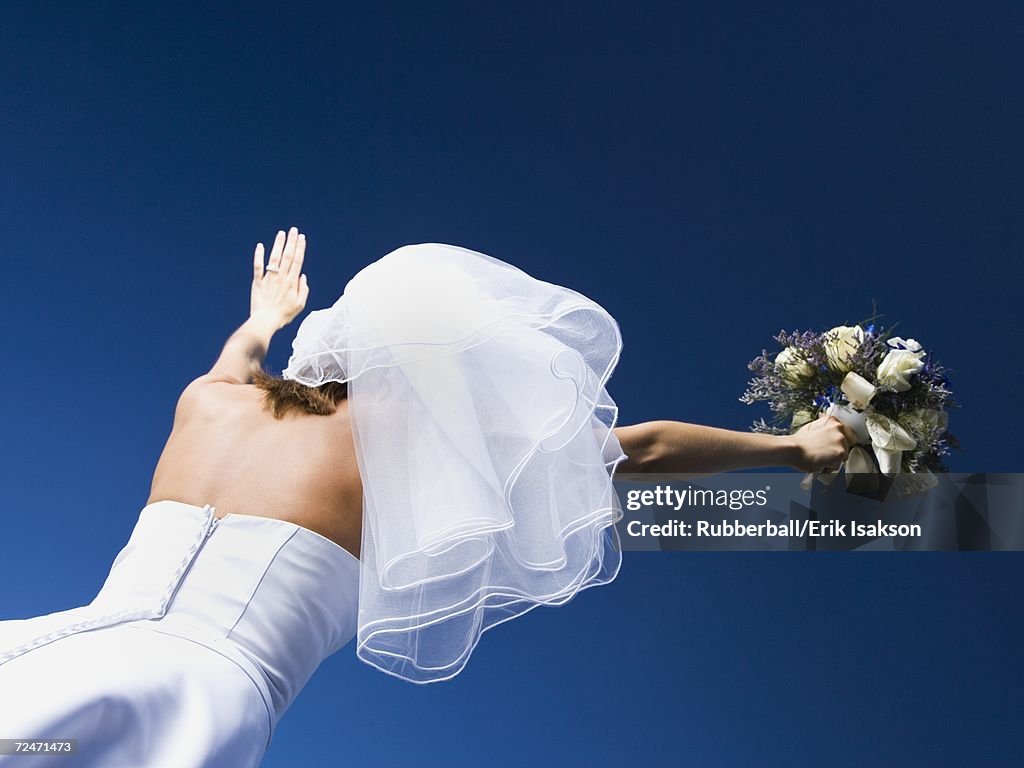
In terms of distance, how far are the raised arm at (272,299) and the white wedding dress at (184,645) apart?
0.56m

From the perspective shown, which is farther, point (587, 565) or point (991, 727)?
point (991, 727)

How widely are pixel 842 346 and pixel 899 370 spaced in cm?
12

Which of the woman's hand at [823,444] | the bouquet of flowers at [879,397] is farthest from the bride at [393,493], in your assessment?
the bouquet of flowers at [879,397]

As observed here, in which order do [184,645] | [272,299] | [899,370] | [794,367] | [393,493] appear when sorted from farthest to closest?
1. [272,299]
2. [794,367]
3. [899,370]
4. [393,493]
5. [184,645]

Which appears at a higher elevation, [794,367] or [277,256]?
[277,256]

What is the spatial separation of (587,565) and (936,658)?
6.86 ft

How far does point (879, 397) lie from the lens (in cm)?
201

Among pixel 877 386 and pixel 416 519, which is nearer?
pixel 416 519

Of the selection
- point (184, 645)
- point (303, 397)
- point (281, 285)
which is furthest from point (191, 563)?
point (281, 285)

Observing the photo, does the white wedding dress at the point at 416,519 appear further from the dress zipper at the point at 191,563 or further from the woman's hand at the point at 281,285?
the woman's hand at the point at 281,285

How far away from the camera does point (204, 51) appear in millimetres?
3357

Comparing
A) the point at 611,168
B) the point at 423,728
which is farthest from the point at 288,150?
the point at 423,728

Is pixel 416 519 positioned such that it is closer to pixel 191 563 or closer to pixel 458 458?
pixel 458 458

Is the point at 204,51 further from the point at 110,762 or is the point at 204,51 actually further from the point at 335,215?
the point at 110,762
